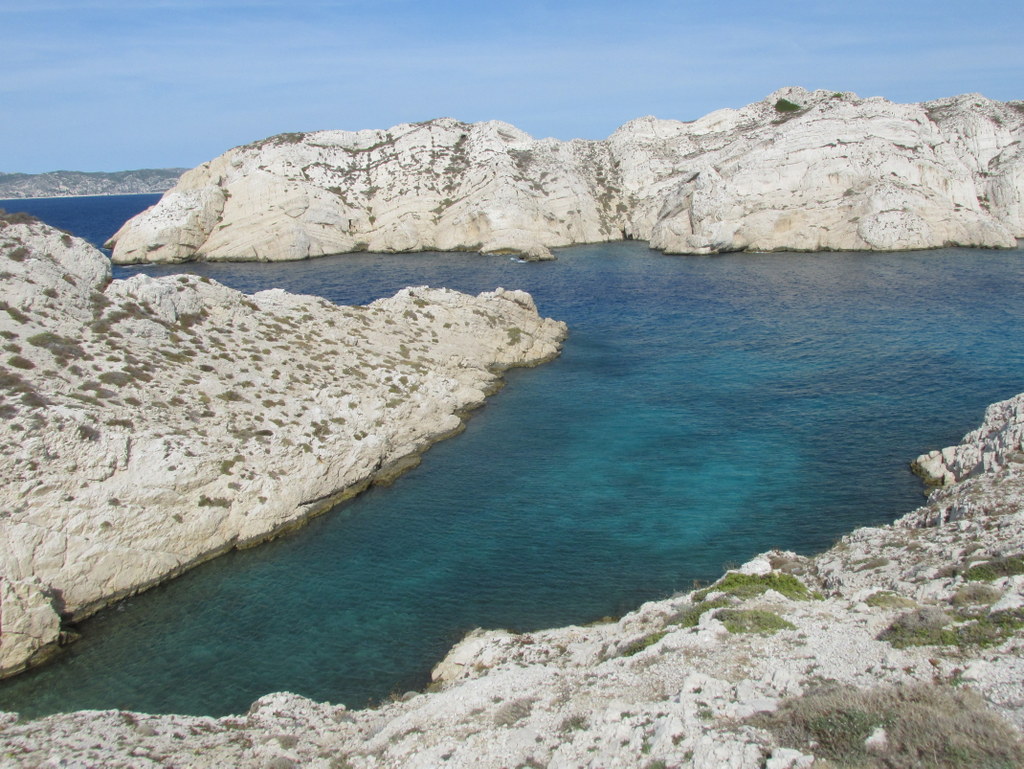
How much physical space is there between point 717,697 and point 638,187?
146 m

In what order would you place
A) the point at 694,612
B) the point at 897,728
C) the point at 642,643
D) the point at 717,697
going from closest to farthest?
the point at 897,728, the point at 717,697, the point at 642,643, the point at 694,612

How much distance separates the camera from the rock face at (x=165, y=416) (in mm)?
30031

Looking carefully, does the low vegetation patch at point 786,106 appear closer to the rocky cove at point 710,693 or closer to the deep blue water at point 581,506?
the deep blue water at point 581,506

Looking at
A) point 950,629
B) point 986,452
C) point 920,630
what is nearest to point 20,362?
point 920,630

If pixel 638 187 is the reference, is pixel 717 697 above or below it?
below

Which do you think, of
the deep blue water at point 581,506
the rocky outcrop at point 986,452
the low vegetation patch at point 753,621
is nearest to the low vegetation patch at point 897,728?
the low vegetation patch at point 753,621

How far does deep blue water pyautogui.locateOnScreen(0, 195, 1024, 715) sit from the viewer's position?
88.1 feet

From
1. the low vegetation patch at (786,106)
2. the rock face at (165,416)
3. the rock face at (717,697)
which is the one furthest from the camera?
the low vegetation patch at (786,106)

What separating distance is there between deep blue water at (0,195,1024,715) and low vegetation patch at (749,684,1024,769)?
535 inches

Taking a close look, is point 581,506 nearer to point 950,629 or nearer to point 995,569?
point 995,569

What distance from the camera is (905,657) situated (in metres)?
17.2

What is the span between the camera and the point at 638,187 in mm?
152250

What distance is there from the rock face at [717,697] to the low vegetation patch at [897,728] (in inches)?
1.4

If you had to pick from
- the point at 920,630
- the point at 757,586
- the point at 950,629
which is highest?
the point at 950,629
